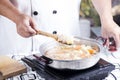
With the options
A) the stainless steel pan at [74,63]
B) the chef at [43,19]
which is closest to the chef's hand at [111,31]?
the chef at [43,19]

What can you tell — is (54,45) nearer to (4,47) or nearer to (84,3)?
(4,47)

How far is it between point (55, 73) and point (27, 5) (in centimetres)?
65

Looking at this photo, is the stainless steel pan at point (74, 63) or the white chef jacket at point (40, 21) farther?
the white chef jacket at point (40, 21)

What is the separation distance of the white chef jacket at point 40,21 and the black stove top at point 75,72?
20.1 inches

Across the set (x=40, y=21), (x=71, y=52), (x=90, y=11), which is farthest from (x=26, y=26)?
(x=90, y=11)

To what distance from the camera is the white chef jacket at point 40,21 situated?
5.13 feet

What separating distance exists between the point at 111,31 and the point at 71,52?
37cm

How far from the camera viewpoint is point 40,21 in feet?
5.24

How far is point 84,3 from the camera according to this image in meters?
2.56

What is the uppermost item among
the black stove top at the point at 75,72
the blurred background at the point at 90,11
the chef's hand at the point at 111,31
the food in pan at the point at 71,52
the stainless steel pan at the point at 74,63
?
the blurred background at the point at 90,11

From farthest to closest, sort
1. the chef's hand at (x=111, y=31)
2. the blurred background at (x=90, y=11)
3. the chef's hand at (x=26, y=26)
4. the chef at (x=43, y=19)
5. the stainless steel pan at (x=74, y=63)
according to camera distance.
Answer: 1. the blurred background at (x=90, y=11)
2. the chef at (x=43, y=19)
3. the chef's hand at (x=111, y=31)
4. the chef's hand at (x=26, y=26)
5. the stainless steel pan at (x=74, y=63)

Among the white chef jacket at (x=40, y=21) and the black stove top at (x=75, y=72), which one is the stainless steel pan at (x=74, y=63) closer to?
the black stove top at (x=75, y=72)

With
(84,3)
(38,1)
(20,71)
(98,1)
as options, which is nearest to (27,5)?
(38,1)

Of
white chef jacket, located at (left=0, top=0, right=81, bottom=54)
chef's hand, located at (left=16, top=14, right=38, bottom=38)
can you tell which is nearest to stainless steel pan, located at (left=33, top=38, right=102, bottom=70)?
chef's hand, located at (left=16, top=14, right=38, bottom=38)
